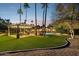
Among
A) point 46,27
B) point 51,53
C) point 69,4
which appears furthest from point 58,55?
point 69,4

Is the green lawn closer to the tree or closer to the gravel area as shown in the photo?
the gravel area

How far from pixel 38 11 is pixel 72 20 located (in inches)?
12.5

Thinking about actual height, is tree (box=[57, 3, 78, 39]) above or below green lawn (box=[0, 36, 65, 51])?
above

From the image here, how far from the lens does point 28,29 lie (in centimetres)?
310

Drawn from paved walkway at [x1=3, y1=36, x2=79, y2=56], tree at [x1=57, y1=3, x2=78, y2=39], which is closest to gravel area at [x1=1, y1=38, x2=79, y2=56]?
paved walkway at [x1=3, y1=36, x2=79, y2=56]

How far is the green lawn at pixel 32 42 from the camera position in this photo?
3.08 metres

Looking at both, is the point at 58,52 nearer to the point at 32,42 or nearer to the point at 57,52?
the point at 57,52

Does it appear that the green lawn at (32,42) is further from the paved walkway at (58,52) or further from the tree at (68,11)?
the tree at (68,11)

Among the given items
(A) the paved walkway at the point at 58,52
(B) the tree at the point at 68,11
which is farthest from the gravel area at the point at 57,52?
(B) the tree at the point at 68,11

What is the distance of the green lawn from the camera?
121 inches

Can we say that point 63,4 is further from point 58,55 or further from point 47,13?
point 58,55

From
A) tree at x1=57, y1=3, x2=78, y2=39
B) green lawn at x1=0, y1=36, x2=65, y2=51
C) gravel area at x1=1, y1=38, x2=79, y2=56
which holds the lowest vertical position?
gravel area at x1=1, y1=38, x2=79, y2=56

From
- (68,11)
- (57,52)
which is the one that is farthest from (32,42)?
(68,11)

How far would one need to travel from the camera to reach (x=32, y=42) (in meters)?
3.08
